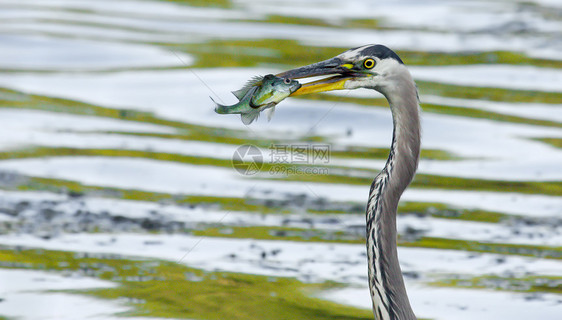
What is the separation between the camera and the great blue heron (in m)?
4.34

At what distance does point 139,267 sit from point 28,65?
6.42m

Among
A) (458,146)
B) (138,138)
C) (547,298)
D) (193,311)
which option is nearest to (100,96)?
(138,138)

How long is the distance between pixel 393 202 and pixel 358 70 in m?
0.64

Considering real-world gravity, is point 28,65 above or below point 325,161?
above

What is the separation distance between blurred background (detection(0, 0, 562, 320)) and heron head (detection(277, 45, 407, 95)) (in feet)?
5.54

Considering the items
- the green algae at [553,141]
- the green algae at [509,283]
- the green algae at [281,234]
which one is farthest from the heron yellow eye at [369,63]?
the green algae at [553,141]

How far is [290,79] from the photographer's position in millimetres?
4543

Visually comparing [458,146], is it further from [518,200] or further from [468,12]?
[468,12]

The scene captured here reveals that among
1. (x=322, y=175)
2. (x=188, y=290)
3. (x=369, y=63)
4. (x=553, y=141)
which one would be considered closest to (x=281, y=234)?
(x=188, y=290)

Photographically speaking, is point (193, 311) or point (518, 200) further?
Result: point (518, 200)

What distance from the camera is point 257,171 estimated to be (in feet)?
28.5

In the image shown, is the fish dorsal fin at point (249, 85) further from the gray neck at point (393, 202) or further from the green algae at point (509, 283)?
the green algae at point (509, 283)

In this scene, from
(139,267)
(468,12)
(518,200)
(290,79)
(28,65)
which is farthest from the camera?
(468,12)

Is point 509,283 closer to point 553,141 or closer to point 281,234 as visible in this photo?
point 281,234
